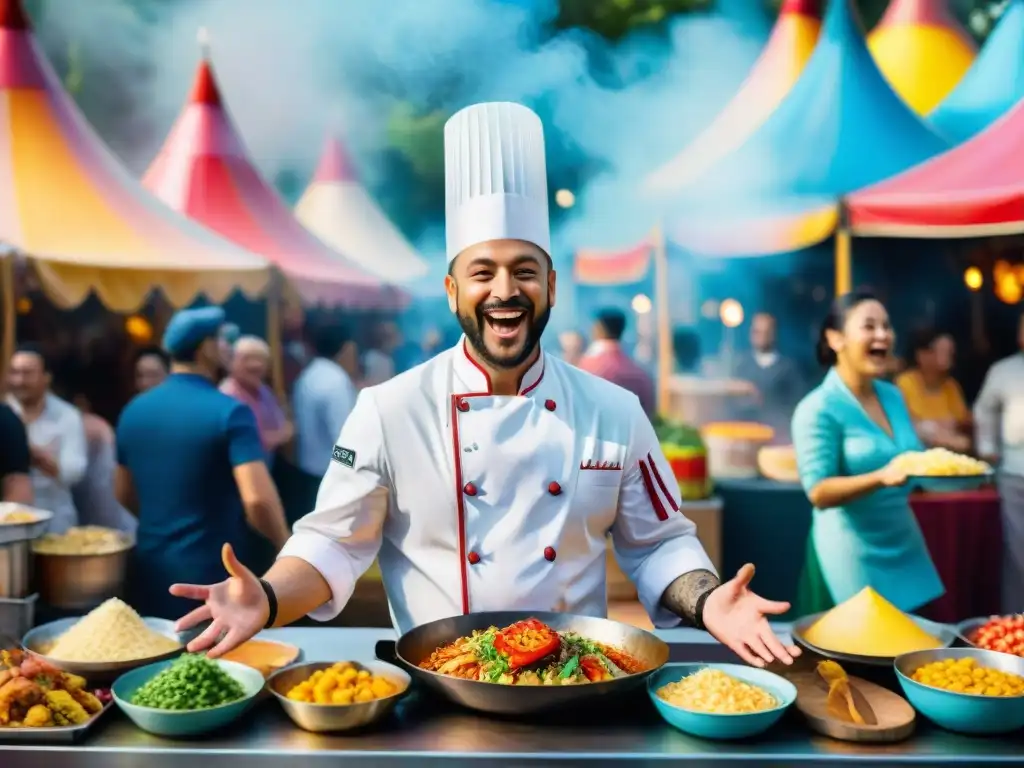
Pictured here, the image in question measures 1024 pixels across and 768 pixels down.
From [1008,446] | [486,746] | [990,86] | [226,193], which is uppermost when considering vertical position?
[990,86]

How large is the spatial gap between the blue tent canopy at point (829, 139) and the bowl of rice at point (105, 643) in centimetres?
425

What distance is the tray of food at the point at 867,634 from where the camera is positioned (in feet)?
5.95

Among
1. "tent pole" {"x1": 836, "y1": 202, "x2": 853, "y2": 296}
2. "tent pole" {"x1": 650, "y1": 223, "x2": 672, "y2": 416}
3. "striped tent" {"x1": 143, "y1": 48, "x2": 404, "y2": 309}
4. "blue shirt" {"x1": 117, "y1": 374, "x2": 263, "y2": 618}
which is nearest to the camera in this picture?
"blue shirt" {"x1": 117, "y1": 374, "x2": 263, "y2": 618}

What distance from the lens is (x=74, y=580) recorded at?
3.17m

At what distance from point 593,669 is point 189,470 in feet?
7.03

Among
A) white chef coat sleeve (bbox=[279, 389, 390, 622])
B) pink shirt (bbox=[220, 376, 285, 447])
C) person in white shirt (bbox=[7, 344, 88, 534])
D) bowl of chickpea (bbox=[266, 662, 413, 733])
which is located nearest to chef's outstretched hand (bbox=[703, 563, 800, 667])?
bowl of chickpea (bbox=[266, 662, 413, 733])

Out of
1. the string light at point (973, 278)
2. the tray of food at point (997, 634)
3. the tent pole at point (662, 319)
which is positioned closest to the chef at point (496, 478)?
the tray of food at point (997, 634)

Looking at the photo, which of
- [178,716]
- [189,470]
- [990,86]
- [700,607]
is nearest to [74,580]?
[189,470]

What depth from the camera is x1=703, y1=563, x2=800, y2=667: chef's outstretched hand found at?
5.30ft

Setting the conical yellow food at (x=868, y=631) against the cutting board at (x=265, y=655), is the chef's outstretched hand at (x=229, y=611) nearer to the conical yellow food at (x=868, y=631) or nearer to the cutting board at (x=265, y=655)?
the cutting board at (x=265, y=655)

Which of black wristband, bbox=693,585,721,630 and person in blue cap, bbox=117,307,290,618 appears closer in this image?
black wristband, bbox=693,585,721,630

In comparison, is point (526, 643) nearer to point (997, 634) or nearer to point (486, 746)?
point (486, 746)

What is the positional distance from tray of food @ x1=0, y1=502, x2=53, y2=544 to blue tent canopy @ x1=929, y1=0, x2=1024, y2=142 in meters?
5.16

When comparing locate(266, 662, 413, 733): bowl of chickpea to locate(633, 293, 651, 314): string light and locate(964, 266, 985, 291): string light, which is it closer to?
locate(633, 293, 651, 314): string light
